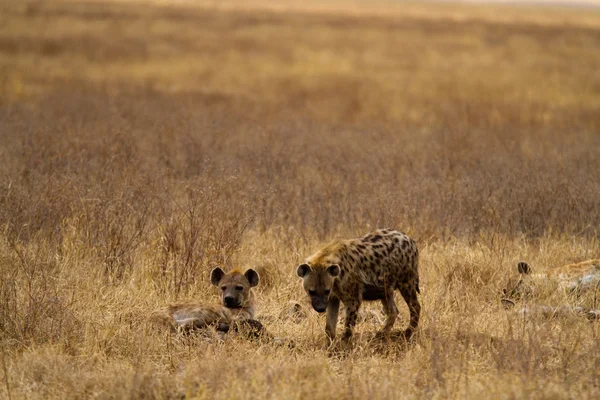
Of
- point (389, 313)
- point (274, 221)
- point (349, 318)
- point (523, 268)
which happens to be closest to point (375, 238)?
point (389, 313)

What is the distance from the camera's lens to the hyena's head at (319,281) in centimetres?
612

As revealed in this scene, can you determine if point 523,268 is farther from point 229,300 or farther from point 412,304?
point 229,300

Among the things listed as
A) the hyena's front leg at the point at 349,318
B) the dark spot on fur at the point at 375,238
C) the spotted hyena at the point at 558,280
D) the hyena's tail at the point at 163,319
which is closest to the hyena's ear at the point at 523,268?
the spotted hyena at the point at 558,280

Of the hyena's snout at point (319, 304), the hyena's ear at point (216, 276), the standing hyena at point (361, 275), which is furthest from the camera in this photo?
the hyena's ear at point (216, 276)

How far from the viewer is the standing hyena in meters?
6.17

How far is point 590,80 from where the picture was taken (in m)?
26.9

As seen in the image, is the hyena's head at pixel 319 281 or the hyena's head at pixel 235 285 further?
the hyena's head at pixel 235 285

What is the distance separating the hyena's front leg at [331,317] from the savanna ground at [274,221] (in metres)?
0.20

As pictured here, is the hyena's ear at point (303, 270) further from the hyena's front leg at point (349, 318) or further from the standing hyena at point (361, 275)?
the hyena's front leg at point (349, 318)

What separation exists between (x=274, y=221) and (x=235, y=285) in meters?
3.15

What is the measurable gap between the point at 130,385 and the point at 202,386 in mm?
425

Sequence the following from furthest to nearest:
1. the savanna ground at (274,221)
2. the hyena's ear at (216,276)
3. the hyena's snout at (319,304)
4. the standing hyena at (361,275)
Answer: the hyena's ear at (216,276)
the standing hyena at (361,275)
the hyena's snout at (319,304)
the savanna ground at (274,221)

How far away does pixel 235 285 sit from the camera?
6.77 m

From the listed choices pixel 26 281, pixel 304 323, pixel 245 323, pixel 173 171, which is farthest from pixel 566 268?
pixel 173 171
